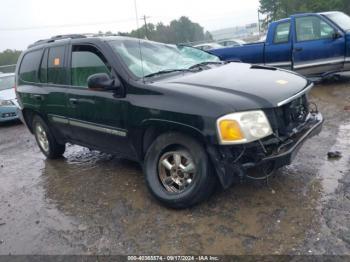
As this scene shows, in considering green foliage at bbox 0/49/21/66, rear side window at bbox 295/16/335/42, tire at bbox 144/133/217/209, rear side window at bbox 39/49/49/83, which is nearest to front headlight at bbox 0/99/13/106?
rear side window at bbox 39/49/49/83

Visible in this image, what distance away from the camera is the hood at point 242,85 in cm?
325

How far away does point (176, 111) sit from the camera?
3.39 meters

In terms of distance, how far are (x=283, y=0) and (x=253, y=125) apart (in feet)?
136

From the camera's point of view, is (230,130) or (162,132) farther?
(162,132)

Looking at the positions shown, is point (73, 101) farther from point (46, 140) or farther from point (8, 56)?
point (8, 56)

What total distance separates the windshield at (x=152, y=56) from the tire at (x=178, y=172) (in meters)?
0.88

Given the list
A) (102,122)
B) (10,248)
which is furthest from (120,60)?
(10,248)

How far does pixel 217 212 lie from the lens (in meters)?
3.50

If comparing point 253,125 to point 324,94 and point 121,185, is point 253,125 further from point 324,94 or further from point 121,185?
point 324,94

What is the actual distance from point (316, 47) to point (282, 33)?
3.05 ft

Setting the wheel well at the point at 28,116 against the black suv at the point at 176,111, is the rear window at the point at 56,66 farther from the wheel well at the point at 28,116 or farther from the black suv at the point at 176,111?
the wheel well at the point at 28,116

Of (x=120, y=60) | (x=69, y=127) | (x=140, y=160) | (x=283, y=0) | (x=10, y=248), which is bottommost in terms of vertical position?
(x=10, y=248)

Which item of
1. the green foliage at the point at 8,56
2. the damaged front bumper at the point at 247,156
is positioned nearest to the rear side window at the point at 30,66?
the damaged front bumper at the point at 247,156

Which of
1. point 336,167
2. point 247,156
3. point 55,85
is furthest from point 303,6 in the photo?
point 247,156
